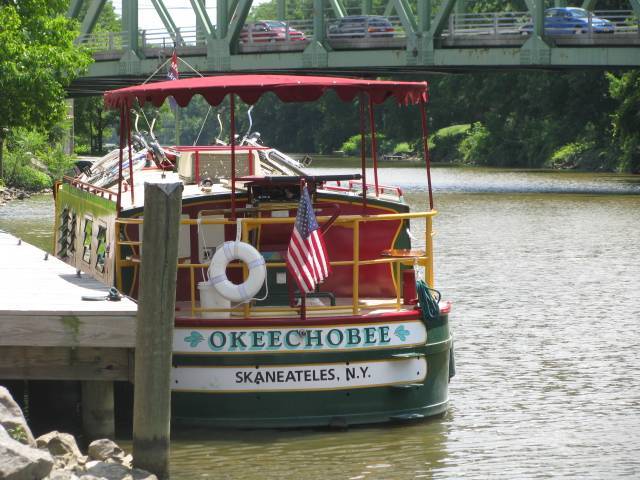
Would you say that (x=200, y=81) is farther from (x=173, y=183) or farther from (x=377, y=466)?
(x=377, y=466)

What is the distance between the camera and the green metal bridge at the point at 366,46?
6003cm

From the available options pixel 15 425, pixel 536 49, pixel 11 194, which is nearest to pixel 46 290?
pixel 15 425

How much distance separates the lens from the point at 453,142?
108938 mm

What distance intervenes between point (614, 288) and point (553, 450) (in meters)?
12.9

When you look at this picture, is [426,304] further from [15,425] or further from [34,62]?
[34,62]

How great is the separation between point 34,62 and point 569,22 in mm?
31806

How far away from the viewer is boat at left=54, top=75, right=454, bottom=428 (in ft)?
45.2

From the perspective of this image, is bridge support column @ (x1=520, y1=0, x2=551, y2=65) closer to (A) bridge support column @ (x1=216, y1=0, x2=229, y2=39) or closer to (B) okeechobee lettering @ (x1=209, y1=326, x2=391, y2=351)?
(A) bridge support column @ (x1=216, y1=0, x2=229, y2=39)

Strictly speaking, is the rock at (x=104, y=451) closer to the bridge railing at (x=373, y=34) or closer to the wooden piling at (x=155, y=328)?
the wooden piling at (x=155, y=328)

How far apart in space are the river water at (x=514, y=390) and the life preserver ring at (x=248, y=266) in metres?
1.34

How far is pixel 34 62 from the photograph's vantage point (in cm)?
3844

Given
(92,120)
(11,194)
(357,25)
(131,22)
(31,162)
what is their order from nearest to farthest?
(11,194) → (31,162) → (357,25) → (131,22) → (92,120)

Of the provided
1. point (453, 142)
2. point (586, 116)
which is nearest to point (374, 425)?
point (586, 116)

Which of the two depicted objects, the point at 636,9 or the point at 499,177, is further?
the point at 499,177
